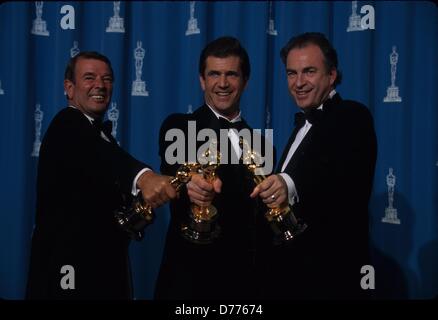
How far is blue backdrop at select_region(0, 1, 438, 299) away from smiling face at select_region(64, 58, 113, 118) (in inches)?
11.3

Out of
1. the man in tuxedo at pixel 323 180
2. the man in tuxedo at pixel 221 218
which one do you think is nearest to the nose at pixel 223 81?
the man in tuxedo at pixel 221 218

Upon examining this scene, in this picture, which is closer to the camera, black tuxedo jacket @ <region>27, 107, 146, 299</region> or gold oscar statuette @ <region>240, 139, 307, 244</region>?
gold oscar statuette @ <region>240, 139, 307, 244</region>

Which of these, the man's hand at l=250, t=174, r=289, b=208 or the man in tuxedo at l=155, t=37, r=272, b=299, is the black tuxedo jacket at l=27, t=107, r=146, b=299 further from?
the man's hand at l=250, t=174, r=289, b=208

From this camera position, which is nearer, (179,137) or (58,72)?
(179,137)

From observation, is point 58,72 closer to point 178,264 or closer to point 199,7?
point 199,7

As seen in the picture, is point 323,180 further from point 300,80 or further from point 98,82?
point 98,82

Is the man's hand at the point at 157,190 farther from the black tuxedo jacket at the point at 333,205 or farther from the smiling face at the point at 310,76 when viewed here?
the smiling face at the point at 310,76

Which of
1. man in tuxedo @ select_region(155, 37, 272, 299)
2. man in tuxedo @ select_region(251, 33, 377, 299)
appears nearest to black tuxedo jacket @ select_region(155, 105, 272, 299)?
man in tuxedo @ select_region(155, 37, 272, 299)

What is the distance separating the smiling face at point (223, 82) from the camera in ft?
4.21

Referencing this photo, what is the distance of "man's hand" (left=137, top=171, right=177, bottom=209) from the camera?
99 centimetres

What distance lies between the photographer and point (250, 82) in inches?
65.2
